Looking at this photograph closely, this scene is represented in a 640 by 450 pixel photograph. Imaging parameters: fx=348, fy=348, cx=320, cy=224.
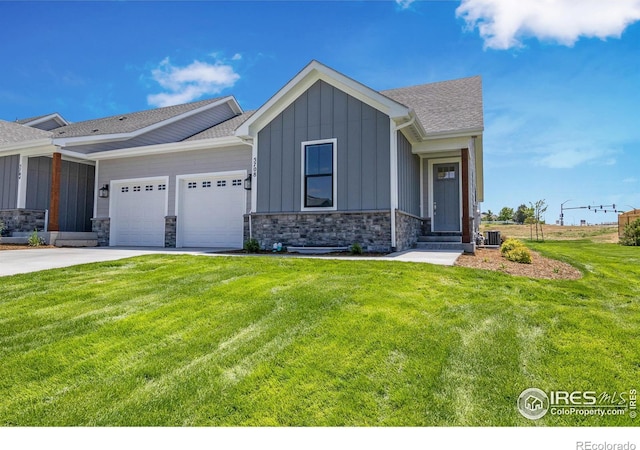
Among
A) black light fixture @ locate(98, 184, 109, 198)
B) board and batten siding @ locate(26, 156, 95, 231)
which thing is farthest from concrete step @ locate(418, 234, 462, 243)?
board and batten siding @ locate(26, 156, 95, 231)

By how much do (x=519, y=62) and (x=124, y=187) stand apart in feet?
44.0

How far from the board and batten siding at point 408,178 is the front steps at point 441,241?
0.86 metres

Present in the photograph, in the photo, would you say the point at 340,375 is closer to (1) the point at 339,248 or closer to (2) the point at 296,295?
(2) the point at 296,295

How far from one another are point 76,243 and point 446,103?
13842 millimetres

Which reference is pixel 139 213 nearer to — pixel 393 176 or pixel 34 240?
pixel 34 240

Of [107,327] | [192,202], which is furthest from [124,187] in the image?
[107,327]

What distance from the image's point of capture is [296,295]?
14.1 feet

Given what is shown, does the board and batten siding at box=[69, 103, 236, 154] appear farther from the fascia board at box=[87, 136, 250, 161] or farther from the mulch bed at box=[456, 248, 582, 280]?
the mulch bed at box=[456, 248, 582, 280]


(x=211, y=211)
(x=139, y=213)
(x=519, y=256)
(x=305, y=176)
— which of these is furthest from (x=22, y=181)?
(x=519, y=256)

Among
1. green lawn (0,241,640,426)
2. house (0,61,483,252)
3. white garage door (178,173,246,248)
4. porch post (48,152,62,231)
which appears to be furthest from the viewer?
porch post (48,152,62,231)

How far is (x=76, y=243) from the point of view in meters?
12.3

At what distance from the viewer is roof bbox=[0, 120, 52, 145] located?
47.7 feet

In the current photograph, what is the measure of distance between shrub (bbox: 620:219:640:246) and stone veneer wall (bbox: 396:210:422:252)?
41.3 ft
